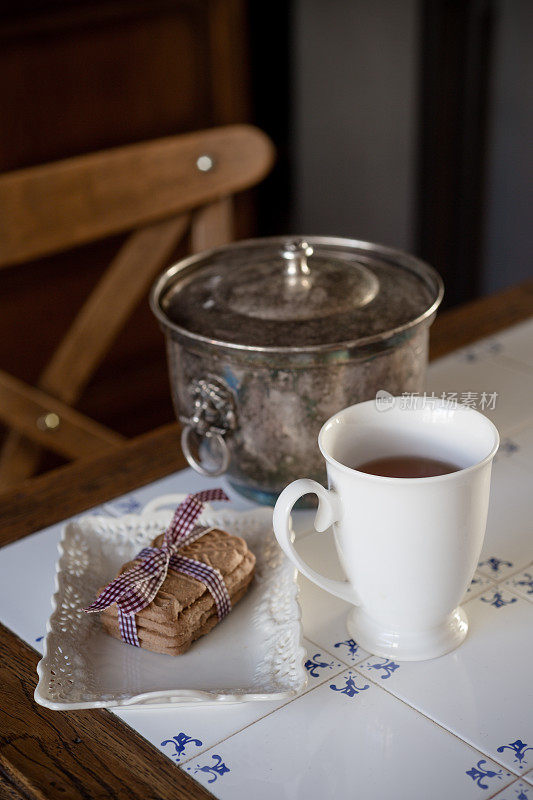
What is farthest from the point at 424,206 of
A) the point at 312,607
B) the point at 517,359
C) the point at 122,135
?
the point at 312,607

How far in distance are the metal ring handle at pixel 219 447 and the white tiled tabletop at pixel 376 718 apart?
120mm

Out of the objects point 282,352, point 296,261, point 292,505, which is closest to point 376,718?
point 292,505

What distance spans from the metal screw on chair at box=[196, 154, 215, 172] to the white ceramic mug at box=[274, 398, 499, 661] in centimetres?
88

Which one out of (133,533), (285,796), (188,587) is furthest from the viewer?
(133,533)

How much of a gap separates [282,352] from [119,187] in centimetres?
76

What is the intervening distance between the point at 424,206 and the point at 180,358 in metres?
1.68

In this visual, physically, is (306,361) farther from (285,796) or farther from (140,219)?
(140,219)

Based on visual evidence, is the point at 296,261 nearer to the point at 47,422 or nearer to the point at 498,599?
the point at 498,599

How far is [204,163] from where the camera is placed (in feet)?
4.87

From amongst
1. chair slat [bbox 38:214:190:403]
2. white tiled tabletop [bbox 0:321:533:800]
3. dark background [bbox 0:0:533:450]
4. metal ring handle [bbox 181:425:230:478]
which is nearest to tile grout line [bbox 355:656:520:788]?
white tiled tabletop [bbox 0:321:533:800]

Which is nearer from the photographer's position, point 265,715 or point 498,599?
point 265,715

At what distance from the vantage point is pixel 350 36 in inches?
89.2

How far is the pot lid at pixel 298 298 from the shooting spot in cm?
77

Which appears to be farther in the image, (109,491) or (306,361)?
(109,491)
